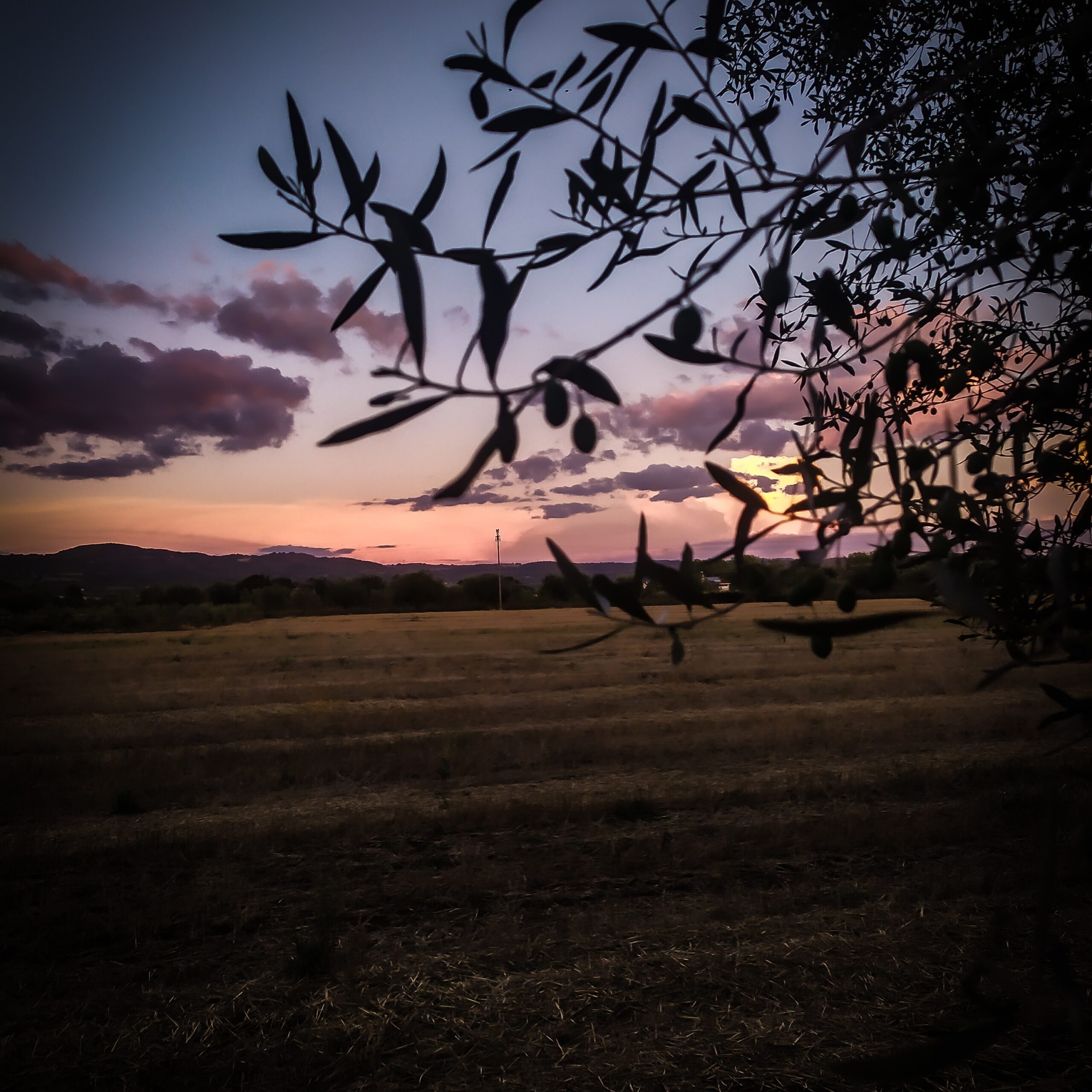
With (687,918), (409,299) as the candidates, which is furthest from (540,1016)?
(409,299)

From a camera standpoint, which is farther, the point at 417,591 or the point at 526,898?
the point at 417,591

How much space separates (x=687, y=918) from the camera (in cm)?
442

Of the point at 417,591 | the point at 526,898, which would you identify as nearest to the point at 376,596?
the point at 417,591

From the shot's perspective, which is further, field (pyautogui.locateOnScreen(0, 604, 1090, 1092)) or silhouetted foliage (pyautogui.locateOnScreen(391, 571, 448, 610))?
silhouetted foliage (pyautogui.locateOnScreen(391, 571, 448, 610))

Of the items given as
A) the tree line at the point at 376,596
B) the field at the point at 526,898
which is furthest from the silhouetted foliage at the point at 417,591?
the field at the point at 526,898

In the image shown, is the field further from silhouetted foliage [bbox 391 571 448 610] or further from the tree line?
silhouetted foliage [bbox 391 571 448 610]

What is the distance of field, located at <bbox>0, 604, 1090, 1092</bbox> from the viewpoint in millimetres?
3227

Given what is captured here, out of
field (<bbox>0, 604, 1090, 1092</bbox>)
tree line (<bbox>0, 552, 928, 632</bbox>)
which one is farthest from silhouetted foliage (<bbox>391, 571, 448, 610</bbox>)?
field (<bbox>0, 604, 1090, 1092</bbox>)

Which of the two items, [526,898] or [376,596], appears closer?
[526,898]

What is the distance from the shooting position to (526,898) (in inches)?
188

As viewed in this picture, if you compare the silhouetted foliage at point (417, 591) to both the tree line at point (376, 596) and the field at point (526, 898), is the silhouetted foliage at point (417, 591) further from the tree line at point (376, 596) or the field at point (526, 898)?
the field at point (526, 898)

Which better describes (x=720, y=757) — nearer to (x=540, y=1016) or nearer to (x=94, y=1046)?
(x=540, y=1016)

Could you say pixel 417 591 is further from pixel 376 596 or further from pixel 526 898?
pixel 526 898

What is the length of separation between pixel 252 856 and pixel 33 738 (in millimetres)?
7240
